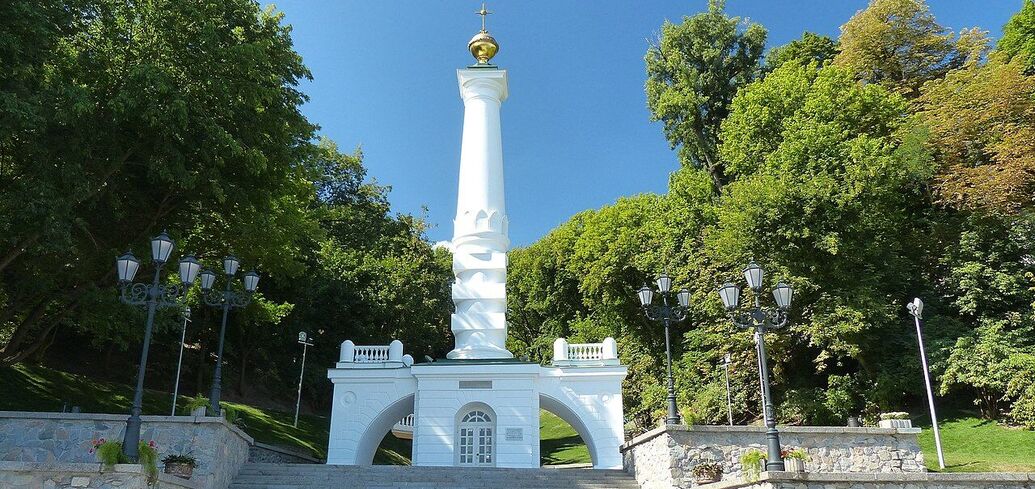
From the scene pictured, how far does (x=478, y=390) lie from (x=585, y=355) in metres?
3.61

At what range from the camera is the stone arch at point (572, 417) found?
21031mm

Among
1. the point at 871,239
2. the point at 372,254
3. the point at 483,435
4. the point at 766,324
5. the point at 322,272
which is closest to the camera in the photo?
the point at 766,324

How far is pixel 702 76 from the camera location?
34.2 metres

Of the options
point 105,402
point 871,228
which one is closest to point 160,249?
point 105,402

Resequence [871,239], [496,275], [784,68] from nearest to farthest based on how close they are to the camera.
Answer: [496,275] < [871,239] < [784,68]

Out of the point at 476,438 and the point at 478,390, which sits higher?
the point at 478,390

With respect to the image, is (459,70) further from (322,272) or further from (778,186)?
(322,272)

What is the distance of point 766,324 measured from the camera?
12961 millimetres

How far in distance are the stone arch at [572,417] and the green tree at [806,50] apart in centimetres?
2124

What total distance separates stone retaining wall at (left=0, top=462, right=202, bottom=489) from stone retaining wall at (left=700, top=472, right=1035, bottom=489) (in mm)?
8923

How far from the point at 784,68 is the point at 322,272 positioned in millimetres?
23906

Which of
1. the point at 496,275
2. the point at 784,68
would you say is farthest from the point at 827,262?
the point at 496,275

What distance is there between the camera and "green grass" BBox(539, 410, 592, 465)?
32.8 metres

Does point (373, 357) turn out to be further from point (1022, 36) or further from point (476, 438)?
point (1022, 36)
